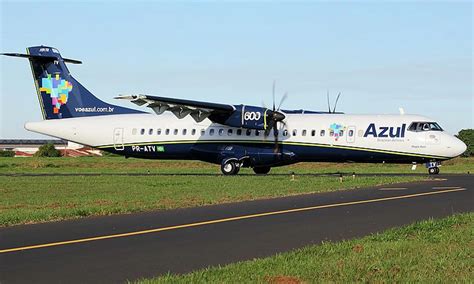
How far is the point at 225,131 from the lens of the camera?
134ft

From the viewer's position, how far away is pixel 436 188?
86.3ft

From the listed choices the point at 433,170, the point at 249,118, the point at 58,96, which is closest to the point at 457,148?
the point at 433,170

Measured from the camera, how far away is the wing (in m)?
38.2

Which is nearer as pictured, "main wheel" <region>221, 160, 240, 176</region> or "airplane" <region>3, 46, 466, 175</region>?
"airplane" <region>3, 46, 466, 175</region>

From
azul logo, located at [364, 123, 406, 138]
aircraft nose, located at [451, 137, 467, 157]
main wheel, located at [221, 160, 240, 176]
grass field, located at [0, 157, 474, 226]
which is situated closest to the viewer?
grass field, located at [0, 157, 474, 226]

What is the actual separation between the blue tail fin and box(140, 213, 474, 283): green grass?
34.1m

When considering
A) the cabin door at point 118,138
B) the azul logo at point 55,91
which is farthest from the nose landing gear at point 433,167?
the azul logo at point 55,91

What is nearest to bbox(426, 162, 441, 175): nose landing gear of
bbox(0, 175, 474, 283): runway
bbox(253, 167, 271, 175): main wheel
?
bbox(253, 167, 271, 175): main wheel

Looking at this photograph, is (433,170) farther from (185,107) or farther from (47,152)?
(47,152)

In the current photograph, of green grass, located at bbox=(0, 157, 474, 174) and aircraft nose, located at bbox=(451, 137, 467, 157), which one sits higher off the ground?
aircraft nose, located at bbox=(451, 137, 467, 157)

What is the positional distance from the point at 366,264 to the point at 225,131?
102 ft

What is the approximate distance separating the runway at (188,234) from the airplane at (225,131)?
51.5ft

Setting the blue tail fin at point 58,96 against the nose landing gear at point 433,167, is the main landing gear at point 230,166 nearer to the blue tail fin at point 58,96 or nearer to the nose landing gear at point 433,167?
the blue tail fin at point 58,96

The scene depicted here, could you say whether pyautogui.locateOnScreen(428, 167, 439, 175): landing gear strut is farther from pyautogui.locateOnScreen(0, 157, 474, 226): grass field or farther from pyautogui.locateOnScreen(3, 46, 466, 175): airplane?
pyautogui.locateOnScreen(0, 157, 474, 226): grass field
